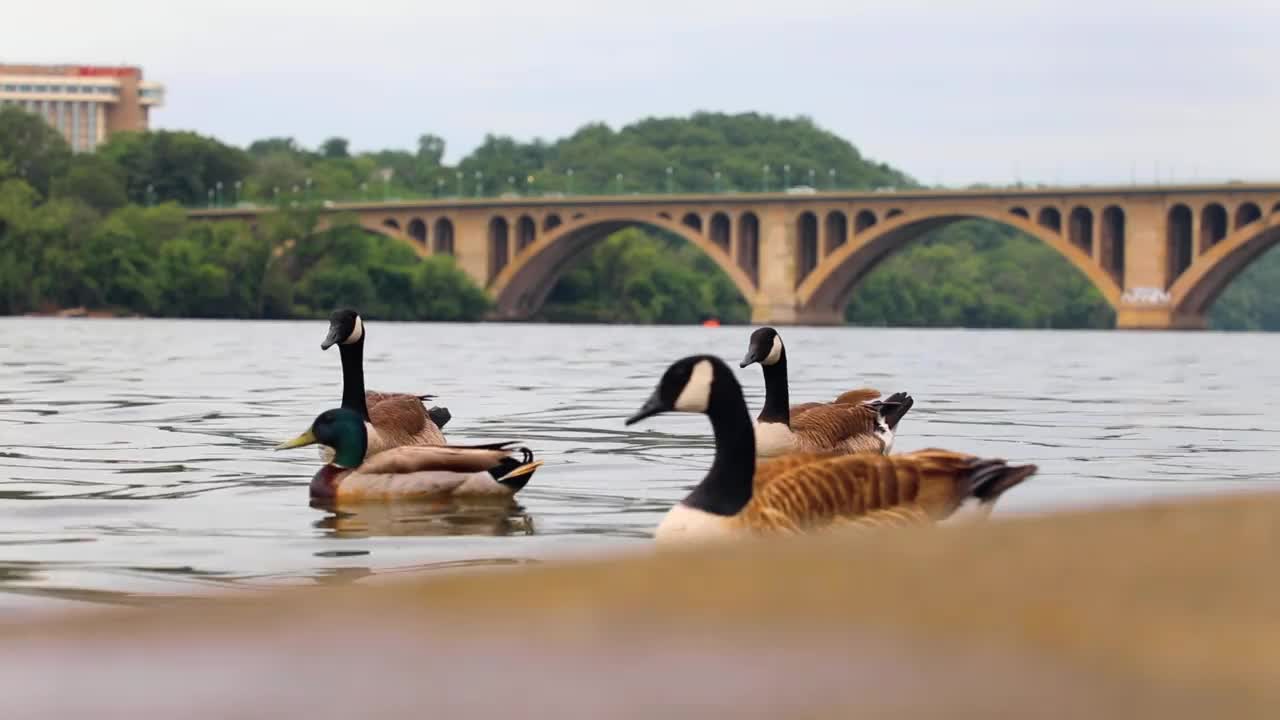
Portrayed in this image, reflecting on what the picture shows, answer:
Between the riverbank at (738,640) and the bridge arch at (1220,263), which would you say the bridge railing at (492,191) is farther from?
the riverbank at (738,640)

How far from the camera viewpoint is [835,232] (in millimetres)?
87938

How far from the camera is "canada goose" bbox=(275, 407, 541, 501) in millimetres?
9922

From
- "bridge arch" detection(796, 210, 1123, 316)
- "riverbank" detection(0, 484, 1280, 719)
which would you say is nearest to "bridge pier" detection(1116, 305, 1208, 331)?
"bridge arch" detection(796, 210, 1123, 316)

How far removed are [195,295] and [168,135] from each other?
39900 millimetres

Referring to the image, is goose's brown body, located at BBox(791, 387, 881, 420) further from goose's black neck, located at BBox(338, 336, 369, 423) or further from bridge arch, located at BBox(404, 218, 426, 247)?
bridge arch, located at BBox(404, 218, 426, 247)

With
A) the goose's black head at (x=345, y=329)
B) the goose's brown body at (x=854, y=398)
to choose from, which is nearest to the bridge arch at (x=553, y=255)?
the goose's brown body at (x=854, y=398)

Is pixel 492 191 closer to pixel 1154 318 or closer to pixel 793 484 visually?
pixel 1154 318

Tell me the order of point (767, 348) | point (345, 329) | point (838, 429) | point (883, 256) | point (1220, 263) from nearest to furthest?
point (767, 348), point (838, 429), point (345, 329), point (1220, 263), point (883, 256)

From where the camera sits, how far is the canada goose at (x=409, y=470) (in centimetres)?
992

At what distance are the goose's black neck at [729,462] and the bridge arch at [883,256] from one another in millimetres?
71069

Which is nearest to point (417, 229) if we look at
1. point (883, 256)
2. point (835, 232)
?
point (835, 232)

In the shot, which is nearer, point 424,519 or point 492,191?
point 424,519

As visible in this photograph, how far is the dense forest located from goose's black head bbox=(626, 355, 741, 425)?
3224 inches

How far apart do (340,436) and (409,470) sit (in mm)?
417
